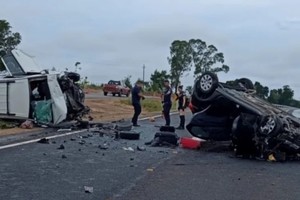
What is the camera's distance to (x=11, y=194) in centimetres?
698

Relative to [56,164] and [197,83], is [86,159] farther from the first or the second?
[197,83]

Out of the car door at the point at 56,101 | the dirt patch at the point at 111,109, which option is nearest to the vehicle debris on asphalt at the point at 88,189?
the car door at the point at 56,101

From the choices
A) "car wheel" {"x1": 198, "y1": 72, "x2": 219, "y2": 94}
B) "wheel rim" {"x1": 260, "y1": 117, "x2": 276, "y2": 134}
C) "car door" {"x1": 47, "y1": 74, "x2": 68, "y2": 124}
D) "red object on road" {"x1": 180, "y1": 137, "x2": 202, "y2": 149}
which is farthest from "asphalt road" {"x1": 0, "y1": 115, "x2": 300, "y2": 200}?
"car door" {"x1": 47, "y1": 74, "x2": 68, "y2": 124}

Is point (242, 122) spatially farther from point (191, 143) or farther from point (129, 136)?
point (129, 136)

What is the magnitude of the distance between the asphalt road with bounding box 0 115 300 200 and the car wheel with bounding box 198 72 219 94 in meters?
1.49

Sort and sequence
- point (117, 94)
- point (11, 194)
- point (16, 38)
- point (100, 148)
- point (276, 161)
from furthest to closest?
1. point (117, 94)
2. point (16, 38)
3. point (100, 148)
4. point (276, 161)
5. point (11, 194)

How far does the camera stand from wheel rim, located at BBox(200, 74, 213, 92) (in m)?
13.3

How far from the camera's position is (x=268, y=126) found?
38.0 ft

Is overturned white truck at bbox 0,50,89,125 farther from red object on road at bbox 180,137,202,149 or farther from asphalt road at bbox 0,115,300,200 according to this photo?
red object on road at bbox 180,137,202,149

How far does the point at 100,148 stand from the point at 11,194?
5.81 metres

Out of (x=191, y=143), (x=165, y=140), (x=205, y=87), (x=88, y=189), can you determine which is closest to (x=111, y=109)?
(x=165, y=140)

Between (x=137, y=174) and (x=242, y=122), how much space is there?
3.86 m

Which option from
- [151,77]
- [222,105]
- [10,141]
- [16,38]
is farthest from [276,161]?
[151,77]

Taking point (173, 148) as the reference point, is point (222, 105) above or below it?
above
